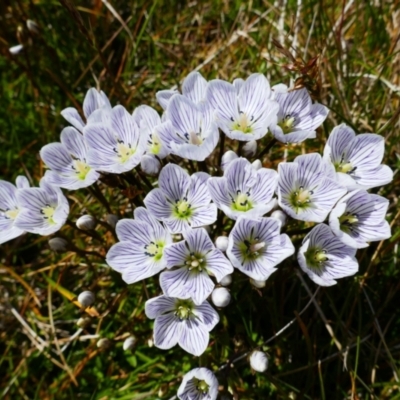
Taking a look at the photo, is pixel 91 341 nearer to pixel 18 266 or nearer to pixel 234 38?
pixel 18 266

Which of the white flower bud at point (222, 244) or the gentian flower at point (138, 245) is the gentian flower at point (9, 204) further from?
the white flower bud at point (222, 244)

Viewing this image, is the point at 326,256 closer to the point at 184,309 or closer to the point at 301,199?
the point at 301,199

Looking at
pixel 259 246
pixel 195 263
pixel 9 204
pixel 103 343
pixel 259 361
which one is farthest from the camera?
pixel 103 343

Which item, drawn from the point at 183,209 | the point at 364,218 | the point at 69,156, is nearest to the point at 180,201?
the point at 183,209

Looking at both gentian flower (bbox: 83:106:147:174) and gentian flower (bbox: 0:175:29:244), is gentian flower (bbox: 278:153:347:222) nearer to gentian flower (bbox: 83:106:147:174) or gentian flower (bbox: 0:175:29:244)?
gentian flower (bbox: 83:106:147:174)

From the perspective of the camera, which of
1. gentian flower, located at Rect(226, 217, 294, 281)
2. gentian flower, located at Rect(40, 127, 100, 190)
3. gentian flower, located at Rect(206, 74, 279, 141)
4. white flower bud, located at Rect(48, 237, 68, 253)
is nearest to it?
gentian flower, located at Rect(226, 217, 294, 281)

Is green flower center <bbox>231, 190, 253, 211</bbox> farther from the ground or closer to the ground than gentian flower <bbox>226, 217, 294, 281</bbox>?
farther from the ground

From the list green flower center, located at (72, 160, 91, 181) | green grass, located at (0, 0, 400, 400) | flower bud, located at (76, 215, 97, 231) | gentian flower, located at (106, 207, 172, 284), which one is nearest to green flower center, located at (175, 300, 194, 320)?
gentian flower, located at (106, 207, 172, 284)

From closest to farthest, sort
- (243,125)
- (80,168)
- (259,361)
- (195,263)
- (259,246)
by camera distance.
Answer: (259,246), (195,263), (259,361), (243,125), (80,168)
